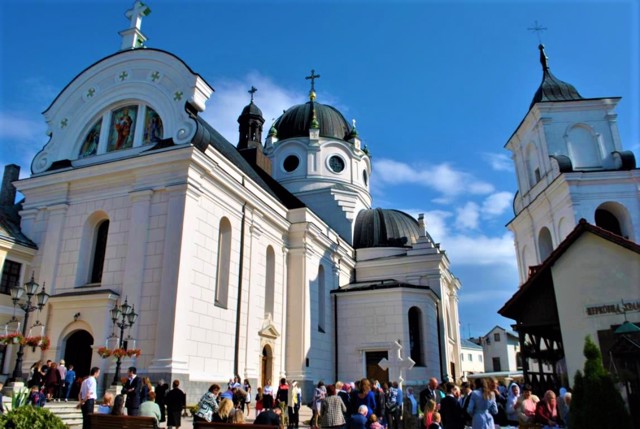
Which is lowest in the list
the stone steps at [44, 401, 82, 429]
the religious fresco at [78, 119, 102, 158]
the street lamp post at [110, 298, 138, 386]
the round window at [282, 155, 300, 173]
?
the stone steps at [44, 401, 82, 429]

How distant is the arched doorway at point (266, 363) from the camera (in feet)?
74.4

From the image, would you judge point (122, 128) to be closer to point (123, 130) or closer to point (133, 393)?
point (123, 130)

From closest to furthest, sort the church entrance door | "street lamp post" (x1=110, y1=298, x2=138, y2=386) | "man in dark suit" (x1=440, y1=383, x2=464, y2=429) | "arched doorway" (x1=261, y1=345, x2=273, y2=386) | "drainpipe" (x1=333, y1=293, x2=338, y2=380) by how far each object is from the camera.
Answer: "man in dark suit" (x1=440, y1=383, x2=464, y2=429), "street lamp post" (x1=110, y1=298, x2=138, y2=386), "arched doorway" (x1=261, y1=345, x2=273, y2=386), the church entrance door, "drainpipe" (x1=333, y1=293, x2=338, y2=380)

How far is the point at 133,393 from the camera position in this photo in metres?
11.7

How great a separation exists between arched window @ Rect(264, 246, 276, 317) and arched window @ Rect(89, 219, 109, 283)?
760 centimetres

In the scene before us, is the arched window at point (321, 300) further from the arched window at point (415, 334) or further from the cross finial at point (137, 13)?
the cross finial at point (137, 13)

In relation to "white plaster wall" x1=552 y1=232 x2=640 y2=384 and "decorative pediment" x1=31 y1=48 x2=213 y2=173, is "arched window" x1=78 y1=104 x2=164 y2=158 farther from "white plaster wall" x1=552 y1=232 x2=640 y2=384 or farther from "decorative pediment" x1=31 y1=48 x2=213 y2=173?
"white plaster wall" x1=552 y1=232 x2=640 y2=384

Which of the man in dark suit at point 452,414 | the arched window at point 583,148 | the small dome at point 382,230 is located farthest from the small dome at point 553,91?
the man in dark suit at point 452,414

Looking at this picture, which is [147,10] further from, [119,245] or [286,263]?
[286,263]

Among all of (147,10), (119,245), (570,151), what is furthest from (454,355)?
(147,10)

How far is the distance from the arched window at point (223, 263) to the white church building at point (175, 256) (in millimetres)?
58

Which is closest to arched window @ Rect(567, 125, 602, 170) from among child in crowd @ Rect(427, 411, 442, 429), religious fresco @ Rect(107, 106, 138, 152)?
child in crowd @ Rect(427, 411, 442, 429)

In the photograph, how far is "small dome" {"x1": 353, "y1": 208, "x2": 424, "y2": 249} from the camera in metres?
35.6

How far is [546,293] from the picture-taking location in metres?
14.4
